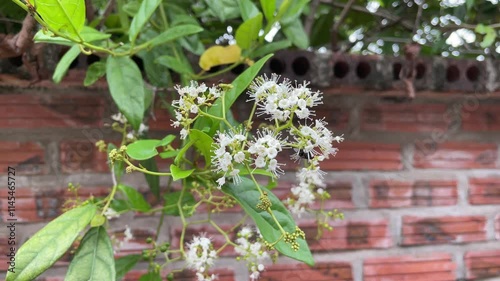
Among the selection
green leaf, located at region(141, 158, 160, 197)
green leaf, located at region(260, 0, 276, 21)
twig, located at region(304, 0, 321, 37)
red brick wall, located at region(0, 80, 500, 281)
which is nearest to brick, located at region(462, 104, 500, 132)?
red brick wall, located at region(0, 80, 500, 281)

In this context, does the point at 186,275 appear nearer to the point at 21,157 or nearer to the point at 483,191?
the point at 21,157

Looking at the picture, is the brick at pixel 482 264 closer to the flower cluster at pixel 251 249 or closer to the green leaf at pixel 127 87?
the flower cluster at pixel 251 249

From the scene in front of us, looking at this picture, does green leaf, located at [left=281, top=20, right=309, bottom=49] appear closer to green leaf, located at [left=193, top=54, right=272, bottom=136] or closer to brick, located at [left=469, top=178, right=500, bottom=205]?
green leaf, located at [left=193, top=54, right=272, bottom=136]

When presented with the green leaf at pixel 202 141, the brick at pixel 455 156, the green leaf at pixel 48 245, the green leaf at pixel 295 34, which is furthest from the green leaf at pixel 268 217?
the brick at pixel 455 156

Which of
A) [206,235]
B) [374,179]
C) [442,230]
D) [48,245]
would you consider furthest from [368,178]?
[48,245]

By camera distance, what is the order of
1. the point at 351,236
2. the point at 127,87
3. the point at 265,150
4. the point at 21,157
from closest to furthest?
the point at 265,150, the point at 127,87, the point at 21,157, the point at 351,236

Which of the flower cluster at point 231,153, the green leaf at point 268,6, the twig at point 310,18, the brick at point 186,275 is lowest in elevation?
the brick at point 186,275
